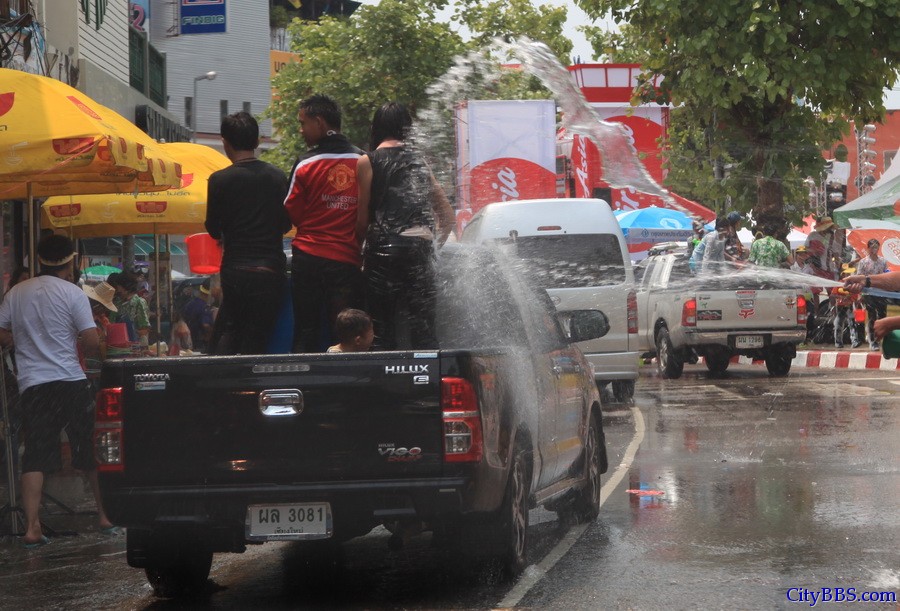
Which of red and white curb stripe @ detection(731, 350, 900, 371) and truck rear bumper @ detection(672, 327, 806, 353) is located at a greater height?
truck rear bumper @ detection(672, 327, 806, 353)

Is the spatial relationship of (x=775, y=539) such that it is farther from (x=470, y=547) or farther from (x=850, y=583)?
(x=470, y=547)

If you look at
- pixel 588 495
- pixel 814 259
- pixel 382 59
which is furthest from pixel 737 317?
pixel 588 495

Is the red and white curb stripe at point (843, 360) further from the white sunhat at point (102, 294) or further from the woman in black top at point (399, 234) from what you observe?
the woman in black top at point (399, 234)

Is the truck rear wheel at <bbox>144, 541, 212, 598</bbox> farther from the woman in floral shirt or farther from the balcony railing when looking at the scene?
the balcony railing

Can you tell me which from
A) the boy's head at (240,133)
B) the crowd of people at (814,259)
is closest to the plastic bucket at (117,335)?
the boy's head at (240,133)

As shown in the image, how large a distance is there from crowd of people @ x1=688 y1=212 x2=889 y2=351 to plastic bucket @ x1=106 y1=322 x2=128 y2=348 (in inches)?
435

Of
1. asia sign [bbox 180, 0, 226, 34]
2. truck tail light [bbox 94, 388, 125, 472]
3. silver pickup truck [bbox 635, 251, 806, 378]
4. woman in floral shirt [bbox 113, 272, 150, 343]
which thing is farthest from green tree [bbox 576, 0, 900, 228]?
truck tail light [bbox 94, 388, 125, 472]

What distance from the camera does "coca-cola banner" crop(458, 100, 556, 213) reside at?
14.0 metres

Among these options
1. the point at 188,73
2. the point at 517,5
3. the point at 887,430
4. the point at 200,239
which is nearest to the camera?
the point at 887,430

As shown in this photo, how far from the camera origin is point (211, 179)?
8383 millimetres

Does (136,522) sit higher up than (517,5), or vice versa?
(517,5)

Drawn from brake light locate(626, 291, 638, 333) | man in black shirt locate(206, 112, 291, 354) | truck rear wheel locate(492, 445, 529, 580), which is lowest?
truck rear wheel locate(492, 445, 529, 580)

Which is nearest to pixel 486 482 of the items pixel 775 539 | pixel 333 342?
pixel 333 342

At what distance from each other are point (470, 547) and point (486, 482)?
0.37m
